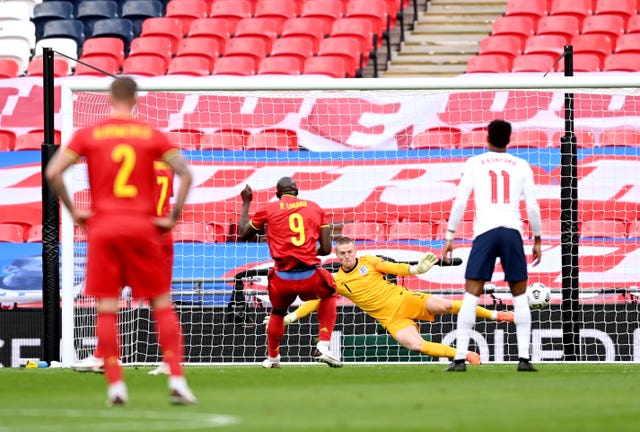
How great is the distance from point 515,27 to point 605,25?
1363 millimetres

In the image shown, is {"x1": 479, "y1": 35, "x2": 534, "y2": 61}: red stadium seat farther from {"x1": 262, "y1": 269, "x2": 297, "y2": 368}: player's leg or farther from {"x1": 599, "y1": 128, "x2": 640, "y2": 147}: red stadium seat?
{"x1": 262, "y1": 269, "x2": 297, "y2": 368}: player's leg

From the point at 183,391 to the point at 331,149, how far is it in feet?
32.2

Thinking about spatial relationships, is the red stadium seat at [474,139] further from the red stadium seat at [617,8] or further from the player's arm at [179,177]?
the player's arm at [179,177]

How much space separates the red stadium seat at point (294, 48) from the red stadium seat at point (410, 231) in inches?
189

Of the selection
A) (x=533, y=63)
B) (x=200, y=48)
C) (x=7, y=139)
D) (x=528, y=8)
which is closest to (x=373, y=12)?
(x=528, y=8)

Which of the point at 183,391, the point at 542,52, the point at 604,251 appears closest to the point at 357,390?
the point at 183,391

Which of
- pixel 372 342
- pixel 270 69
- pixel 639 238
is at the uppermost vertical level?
pixel 270 69

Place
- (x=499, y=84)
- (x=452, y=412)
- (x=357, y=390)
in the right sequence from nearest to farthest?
1. (x=452, y=412)
2. (x=357, y=390)
3. (x=499, y=84)

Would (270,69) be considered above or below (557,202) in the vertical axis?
above

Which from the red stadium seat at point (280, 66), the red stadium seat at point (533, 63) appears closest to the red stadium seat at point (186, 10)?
the red stadium seat at point (280, 66)

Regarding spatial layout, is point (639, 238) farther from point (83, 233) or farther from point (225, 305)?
point (83, 233)

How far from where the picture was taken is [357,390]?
8.80 metres

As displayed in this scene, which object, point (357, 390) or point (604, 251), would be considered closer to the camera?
point (357, 390)

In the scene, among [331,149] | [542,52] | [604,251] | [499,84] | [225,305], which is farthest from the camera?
[542,52]
